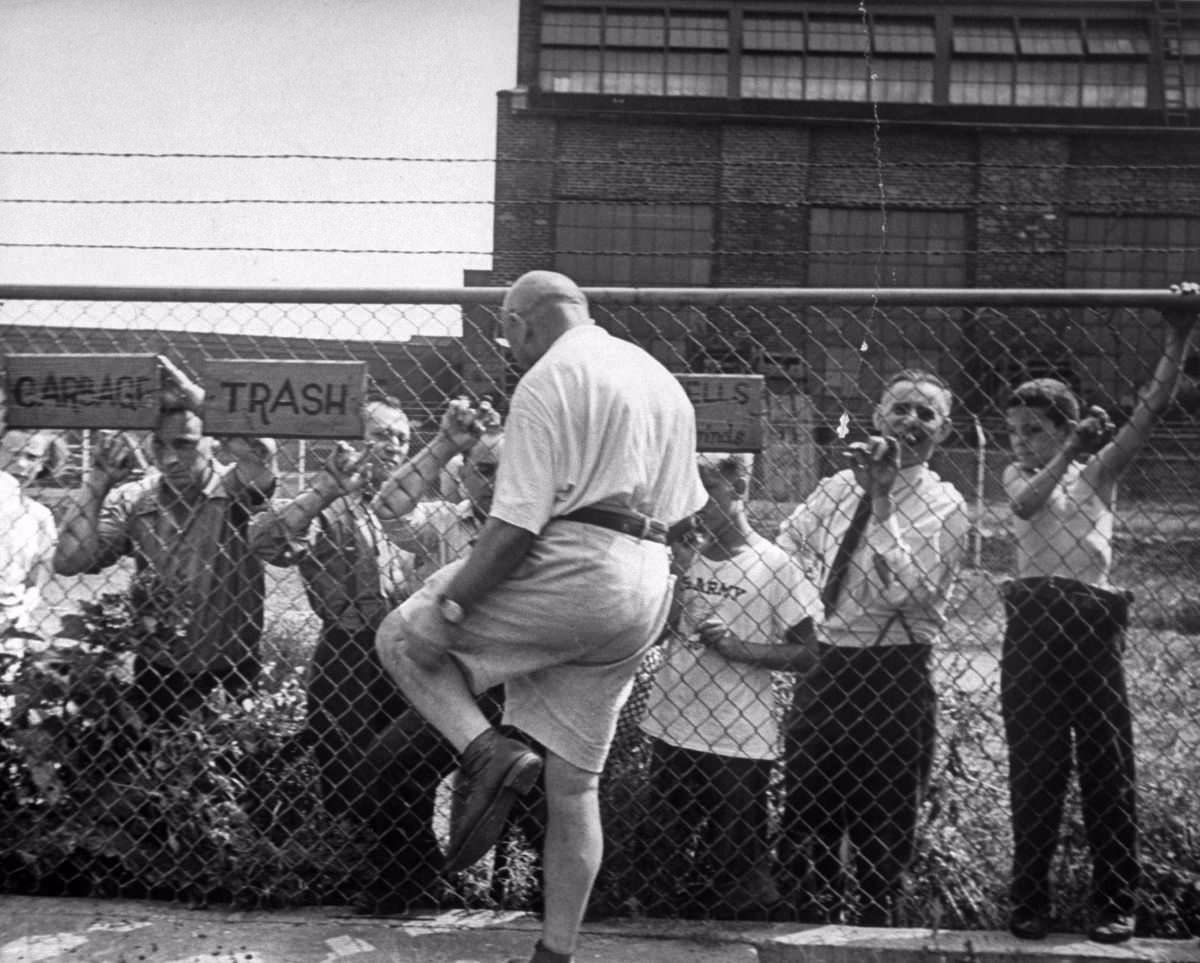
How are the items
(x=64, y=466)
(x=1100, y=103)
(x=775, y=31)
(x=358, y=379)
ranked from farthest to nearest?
1. (x=1100, y=103)
2. (x=775, y=31)
3. (x=64, y=466)
4. (x=358, y=379)

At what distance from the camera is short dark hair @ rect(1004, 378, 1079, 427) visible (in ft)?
12.7

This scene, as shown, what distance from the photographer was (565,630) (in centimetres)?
293

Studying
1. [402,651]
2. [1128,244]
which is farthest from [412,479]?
[1128,244]

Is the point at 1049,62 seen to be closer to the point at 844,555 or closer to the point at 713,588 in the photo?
the point at 844,555

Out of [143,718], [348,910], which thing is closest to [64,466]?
[143,718]

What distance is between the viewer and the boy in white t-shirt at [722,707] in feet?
12.5

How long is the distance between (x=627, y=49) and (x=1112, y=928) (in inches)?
766

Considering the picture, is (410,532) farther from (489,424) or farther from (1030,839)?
(1030,839)

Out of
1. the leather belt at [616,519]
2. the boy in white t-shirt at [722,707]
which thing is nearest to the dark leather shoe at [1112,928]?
the boy in white t-shirt at [722,707]

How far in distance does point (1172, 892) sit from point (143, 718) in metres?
3.10

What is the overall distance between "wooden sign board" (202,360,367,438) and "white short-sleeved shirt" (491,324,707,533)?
0.82m

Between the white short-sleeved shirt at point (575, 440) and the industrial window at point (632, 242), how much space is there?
17.7 meters

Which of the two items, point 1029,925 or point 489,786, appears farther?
point 1029,925

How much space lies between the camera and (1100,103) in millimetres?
23469
